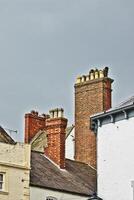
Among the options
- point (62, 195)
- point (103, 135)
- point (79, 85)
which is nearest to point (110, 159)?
point (103, 135)

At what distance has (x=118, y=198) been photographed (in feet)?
106

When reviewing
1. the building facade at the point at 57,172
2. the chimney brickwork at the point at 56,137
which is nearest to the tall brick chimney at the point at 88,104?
the building facade at the point at 57,172

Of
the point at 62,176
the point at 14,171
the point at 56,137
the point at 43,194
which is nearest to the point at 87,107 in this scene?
the point at 56,137

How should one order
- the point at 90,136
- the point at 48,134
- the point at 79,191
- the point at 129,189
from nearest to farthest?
1. the point at 129,189
2. the point at 79,191
3. the point at 48,134
4. the point at 90,136

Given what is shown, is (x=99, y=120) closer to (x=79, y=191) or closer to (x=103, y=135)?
(x=103, y=135)

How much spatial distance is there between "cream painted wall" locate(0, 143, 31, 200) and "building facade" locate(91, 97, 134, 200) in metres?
3.68

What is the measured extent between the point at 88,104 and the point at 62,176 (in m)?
8.28

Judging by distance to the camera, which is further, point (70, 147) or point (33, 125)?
point (70, 147)

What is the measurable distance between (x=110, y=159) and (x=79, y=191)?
150 inches

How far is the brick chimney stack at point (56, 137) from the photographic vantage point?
1532 inches

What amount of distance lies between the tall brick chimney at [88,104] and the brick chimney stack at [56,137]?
404 cm

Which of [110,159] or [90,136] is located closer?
[110,159]

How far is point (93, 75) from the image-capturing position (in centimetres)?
4556

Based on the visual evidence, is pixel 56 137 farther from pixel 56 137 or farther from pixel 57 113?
pixel 57 113
